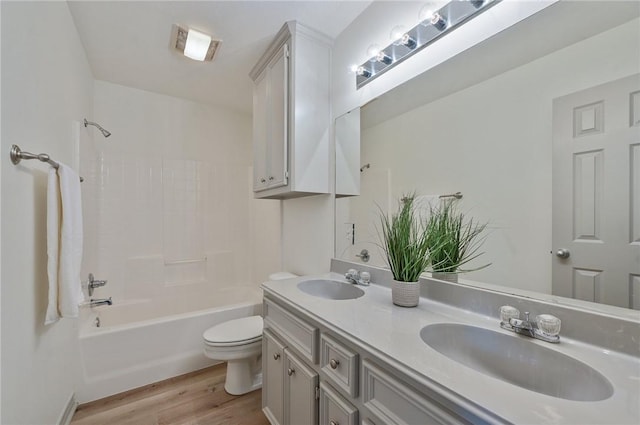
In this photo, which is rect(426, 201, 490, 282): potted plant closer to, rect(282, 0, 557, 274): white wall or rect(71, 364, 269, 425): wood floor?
rect(282, 0, 557, 274): white wall

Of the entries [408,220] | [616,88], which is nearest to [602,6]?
[616,88]

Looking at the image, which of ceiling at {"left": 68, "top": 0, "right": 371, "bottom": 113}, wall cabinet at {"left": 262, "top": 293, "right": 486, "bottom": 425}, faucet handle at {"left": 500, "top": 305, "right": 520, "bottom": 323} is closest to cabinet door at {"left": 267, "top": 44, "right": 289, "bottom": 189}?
ceiling at {"left": 68, "top": 0, "right": 371, "bottom": 113}

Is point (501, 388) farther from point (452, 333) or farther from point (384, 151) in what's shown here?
point (384, 151)

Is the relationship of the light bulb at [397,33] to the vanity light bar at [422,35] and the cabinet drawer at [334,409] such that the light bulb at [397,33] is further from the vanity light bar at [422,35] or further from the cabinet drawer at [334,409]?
the cabinet drawer at [334,409]

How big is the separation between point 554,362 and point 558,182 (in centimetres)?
55

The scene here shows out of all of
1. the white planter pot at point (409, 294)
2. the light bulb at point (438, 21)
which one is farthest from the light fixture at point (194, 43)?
the white planter pot at point (409, 294)

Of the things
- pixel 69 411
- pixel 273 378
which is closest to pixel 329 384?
pixel 273 378

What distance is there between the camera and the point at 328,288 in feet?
5.17

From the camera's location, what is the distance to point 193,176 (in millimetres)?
2811

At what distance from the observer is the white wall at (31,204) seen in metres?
0.93

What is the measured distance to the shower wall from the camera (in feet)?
7.82

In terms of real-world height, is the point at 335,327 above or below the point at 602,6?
below

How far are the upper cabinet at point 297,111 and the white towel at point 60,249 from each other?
3.51ft

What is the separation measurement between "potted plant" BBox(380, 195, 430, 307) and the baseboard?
1.92 meters
